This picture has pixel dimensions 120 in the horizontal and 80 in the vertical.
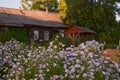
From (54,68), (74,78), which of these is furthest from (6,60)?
(74,78)

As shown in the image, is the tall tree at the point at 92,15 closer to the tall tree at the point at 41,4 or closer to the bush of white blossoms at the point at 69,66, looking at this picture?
the tall tree at the point at 41,4

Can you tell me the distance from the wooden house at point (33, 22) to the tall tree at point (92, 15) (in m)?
1.73

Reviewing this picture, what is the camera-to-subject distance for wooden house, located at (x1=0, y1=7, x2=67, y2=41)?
3684 centimetres

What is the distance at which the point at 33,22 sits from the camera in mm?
39500

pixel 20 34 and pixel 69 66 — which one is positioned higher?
pixel 69 66

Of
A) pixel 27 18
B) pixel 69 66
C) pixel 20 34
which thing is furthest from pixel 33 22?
pixel 69 66

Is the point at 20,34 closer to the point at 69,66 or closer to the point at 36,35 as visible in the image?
the point at 36,35

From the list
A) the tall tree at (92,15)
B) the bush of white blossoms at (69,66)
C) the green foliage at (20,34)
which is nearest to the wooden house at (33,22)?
the green foliage at (20,34)

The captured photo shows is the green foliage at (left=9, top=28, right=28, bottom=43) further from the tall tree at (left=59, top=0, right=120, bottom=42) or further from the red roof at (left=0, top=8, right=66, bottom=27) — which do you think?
the tall tree at (left=59, top=0, right=120, bottom=42)

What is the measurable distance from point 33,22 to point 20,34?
231cm

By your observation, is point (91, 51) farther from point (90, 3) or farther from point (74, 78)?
point (90, 3)

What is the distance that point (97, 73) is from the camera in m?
7.75

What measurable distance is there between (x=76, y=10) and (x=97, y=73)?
38.5 meters

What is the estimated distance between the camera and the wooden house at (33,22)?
36.8m
